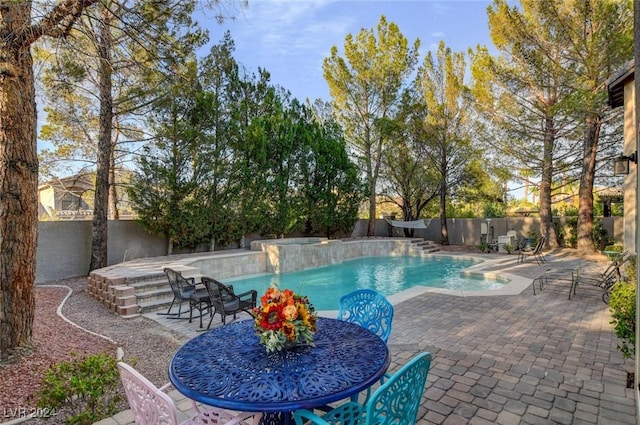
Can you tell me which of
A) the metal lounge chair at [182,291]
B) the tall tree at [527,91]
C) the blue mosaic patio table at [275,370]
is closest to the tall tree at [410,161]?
the tall tree at [527,91]

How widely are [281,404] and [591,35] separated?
14830 mm

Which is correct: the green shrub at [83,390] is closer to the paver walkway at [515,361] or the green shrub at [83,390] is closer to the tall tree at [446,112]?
the paver walkway at [515,361]

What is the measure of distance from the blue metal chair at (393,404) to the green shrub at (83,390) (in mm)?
1671

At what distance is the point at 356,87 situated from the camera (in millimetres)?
17656

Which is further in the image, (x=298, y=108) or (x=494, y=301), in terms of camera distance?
(x=298, y=108)

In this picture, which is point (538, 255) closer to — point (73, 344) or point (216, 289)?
Answer: point (216, 289)

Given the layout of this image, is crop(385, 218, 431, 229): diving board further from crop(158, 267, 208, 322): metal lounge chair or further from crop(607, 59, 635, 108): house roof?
crop(158, 267, 208, 322): metal lounge chair

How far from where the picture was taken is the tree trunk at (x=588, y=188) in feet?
39.5

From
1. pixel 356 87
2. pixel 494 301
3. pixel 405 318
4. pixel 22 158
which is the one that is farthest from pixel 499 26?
pixel 22 158

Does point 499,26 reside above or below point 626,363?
above

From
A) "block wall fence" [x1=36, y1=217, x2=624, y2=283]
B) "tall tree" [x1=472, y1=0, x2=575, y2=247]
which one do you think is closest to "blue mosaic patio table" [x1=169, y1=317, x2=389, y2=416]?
"block wall fence" [x1=36, y1=217, x2=624, y2=283]

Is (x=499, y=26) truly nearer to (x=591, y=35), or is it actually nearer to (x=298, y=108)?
(x=591, y=35)

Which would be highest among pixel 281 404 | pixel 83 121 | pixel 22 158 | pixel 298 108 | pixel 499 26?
pixel 499 26

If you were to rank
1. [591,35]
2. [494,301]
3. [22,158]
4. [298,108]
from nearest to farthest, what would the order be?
1. [22,158]
2. [494,301]
3. [591,35]
4. [298,108]
